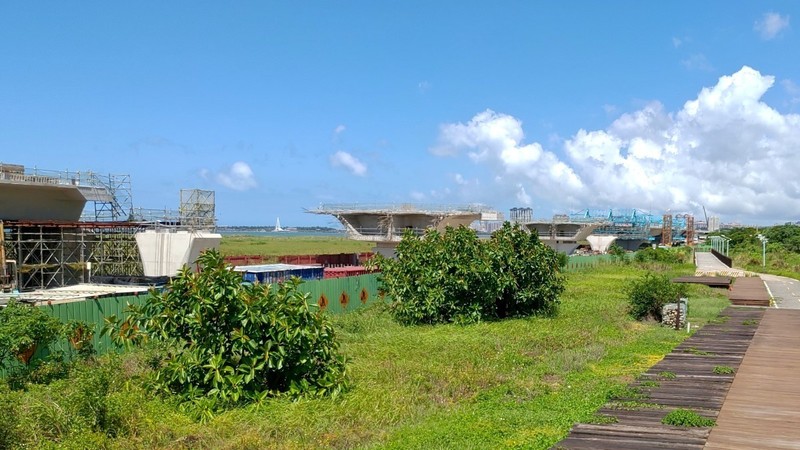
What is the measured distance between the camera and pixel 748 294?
87.8 feet

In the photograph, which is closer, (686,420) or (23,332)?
(686,420)

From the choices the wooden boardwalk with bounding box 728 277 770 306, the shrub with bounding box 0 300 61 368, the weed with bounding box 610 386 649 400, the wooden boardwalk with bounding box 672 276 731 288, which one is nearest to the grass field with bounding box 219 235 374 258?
the wooden boardwalk with bounding box 672 276 731 288

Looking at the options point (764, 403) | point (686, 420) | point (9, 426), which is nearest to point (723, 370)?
point (764, 403)

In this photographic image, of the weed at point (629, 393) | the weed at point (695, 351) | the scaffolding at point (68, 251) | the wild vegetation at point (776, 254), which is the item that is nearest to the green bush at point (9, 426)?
the weed at point (629, 393)

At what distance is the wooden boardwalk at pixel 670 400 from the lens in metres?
7.24

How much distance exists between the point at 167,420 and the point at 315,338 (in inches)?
102

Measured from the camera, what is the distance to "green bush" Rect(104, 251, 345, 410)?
10.2 meters

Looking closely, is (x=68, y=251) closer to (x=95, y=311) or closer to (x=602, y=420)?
(x=95, y=311)

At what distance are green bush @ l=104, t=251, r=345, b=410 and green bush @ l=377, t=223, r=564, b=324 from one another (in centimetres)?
939

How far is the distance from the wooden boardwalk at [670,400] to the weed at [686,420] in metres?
0.11

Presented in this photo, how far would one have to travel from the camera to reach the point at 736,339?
15.0 m

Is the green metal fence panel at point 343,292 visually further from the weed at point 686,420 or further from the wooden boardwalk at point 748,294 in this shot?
the wooden boardwalk at point 748,294

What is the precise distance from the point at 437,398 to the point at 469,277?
9984mm

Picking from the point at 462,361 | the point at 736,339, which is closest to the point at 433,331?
the point at 462,361
